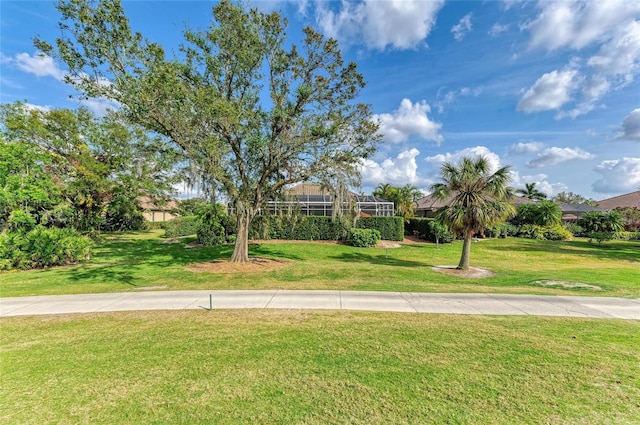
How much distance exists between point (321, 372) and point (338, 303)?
404 centimetres

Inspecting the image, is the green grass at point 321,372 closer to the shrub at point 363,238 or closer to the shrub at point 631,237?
the shrub at point 363,238

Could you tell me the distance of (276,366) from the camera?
14.5ft

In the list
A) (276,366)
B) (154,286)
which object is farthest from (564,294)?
(154,286)

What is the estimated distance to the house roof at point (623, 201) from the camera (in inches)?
1580

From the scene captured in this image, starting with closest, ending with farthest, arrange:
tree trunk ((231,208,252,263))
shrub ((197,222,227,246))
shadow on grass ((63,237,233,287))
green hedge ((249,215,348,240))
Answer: shadow on grass ((63,237,233,287)) < tree trunk ((231,208,252,263)) < shrub ((197,222,227,246)) < green hedge ((249,215,348,240))

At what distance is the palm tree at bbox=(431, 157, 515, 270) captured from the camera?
44.7 ft

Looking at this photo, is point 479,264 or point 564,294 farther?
point 479,264

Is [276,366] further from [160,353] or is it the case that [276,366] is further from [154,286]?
[154,286]

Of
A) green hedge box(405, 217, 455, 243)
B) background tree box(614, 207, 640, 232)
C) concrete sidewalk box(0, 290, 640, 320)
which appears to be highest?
background tree box(614, 207, 640, 232)

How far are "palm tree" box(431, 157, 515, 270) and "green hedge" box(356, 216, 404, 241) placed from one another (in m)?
9.46

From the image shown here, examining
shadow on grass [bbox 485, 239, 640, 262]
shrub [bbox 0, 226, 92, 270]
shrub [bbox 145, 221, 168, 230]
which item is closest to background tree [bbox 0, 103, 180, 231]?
shrub [bbox 0, 226, 92, 270]

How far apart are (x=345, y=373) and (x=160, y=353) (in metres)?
3.18

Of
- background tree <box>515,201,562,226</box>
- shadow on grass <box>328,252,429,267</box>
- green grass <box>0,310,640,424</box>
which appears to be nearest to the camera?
green grass <box>0,310,640,424</box>

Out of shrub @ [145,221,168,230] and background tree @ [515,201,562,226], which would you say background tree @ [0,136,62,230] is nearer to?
shrub @ [145,221,168,230]
